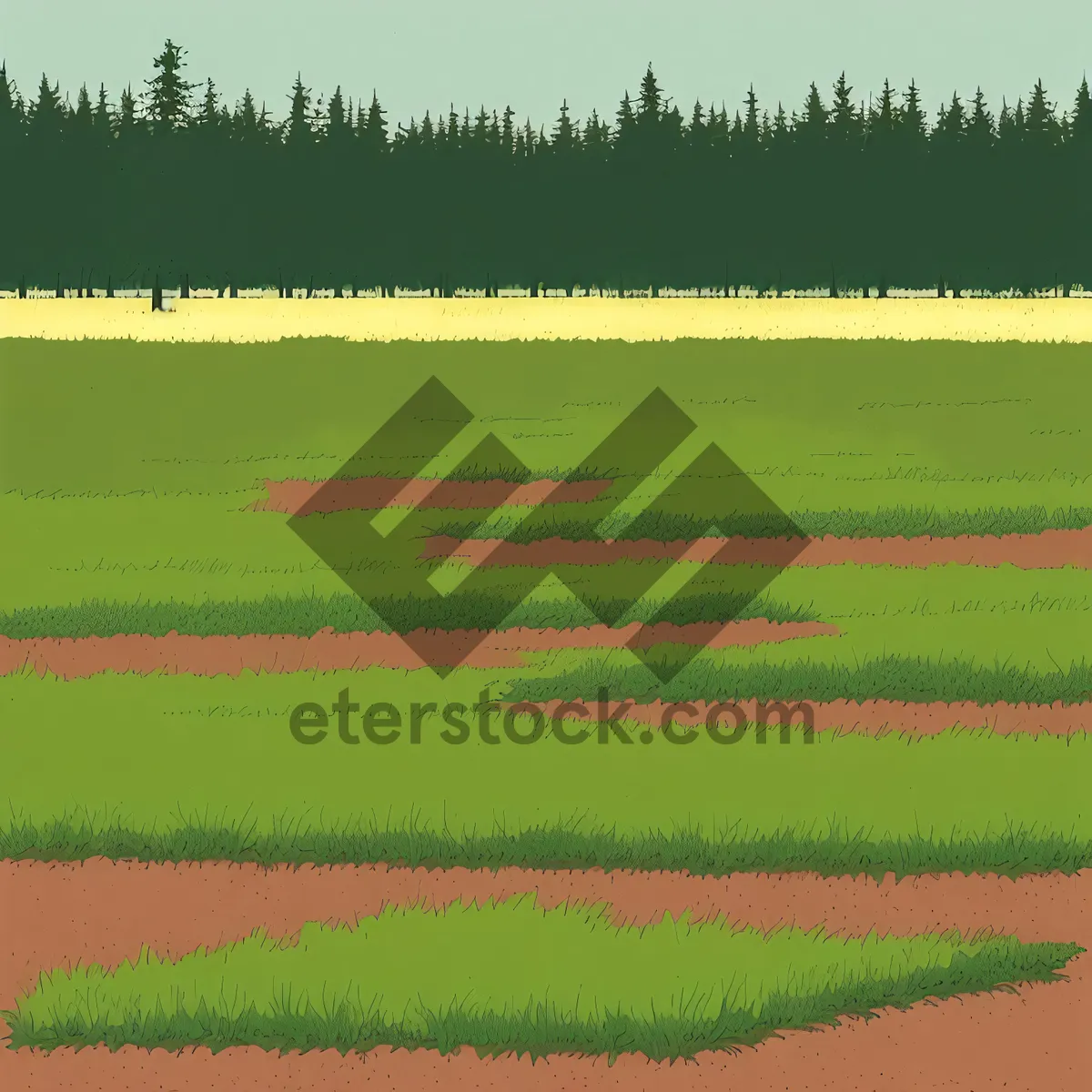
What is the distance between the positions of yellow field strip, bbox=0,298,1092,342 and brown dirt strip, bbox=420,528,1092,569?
26.3 m

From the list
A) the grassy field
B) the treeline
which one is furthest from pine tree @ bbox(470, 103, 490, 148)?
the grassy field

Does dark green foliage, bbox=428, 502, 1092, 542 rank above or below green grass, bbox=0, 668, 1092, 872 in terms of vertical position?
above

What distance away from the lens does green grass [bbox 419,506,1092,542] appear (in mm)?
17078

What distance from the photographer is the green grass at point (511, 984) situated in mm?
6195

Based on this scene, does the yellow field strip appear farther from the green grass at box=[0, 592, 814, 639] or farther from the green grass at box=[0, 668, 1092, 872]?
the green grass at box=[0, 668, 1092, 872]

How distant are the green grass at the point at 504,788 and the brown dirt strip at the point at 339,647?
3.31 ft

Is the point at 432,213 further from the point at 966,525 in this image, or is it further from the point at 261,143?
the point at 966,525

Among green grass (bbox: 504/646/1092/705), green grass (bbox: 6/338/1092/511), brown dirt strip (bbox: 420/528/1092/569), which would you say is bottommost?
green grass (bbox: 504/646/1092/705)

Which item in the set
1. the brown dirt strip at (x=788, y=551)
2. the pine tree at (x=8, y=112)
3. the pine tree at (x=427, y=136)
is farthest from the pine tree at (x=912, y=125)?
the brown dirt strip at (x=788, y=551)

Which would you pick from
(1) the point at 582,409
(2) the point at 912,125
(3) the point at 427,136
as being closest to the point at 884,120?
(2) the point at 912,125

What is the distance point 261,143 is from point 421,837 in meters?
79.0

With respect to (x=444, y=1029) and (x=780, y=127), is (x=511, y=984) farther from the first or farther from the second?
(x=780, y=127)

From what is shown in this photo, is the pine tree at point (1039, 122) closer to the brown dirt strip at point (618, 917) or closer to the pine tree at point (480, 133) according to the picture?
the pine tree at point (480, 133)

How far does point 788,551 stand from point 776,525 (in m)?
1.06
